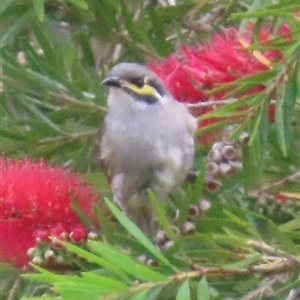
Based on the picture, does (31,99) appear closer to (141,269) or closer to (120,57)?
(120,57)

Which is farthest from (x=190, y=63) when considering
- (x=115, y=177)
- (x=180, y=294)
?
(x=180, y=294)

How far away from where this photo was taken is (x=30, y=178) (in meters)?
0.91

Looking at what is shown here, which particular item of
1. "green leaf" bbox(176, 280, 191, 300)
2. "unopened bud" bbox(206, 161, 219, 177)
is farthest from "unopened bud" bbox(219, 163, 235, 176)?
"green leaf" bbox(176, 280, 191, 300)

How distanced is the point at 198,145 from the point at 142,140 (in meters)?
0.07

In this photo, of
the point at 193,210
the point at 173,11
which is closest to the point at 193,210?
the point at 193,210

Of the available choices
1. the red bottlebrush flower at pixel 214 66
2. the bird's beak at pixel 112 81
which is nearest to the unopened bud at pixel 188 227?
the red bottlebrush flower at pixel 214 66

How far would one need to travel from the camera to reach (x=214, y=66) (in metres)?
0.90

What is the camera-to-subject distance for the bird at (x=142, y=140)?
1098 mm

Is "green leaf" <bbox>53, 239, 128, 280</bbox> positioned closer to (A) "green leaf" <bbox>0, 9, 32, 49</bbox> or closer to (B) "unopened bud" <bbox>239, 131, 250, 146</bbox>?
(B) "unopened bud" <bbox>239, 131, 250, 146</bbox>

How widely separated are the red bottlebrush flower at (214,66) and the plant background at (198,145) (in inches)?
1.0

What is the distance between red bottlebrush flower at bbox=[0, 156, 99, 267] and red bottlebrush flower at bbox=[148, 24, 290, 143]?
0.16 metres

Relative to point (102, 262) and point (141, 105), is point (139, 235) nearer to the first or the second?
point (102, 262)

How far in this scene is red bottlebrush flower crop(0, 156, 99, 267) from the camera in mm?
878

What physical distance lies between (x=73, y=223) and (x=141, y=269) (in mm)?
250
